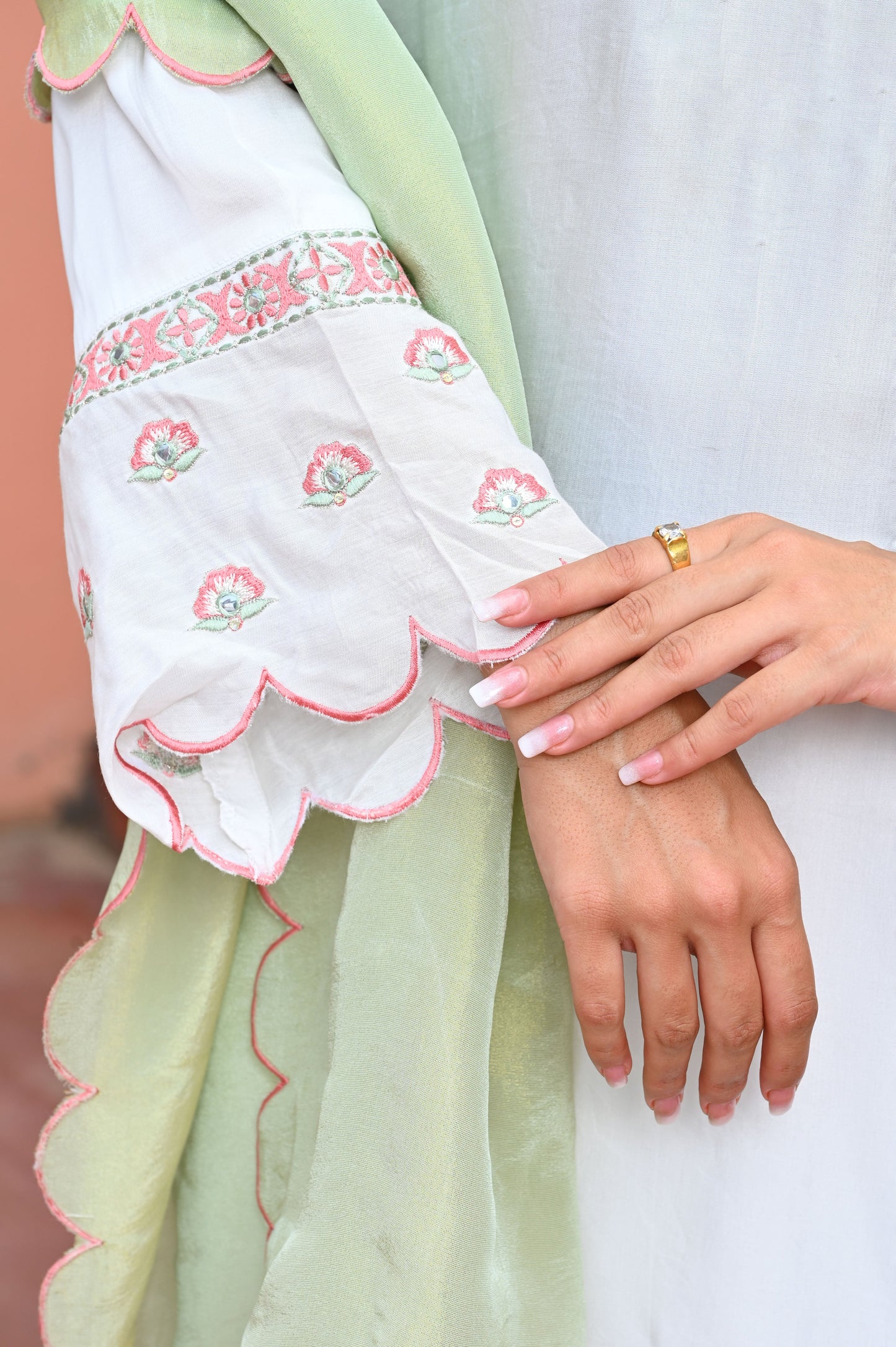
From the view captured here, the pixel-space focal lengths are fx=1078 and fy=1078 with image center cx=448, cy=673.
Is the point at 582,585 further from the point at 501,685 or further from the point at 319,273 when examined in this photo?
the point at 319,273

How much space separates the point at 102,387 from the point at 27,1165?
1.22m

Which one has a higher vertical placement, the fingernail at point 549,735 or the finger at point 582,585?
the finger at point 582,585

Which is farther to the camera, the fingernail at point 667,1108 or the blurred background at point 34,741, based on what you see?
the blurred background at point 34,741

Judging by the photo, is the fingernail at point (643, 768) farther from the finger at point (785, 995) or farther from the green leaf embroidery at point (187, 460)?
the green leaf embroidery at point (187, 460)

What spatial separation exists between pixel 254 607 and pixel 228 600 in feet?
0.04

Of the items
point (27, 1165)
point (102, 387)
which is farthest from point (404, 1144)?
point (27, 1165)

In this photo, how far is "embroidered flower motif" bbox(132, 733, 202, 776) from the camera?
0.55 m

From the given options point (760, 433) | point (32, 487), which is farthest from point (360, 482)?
point (32, 487)

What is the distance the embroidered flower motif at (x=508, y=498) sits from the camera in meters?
0.52

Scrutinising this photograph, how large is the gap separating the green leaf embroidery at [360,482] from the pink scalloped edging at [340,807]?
11 centimetres

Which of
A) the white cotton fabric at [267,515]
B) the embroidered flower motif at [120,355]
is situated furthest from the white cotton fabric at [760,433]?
the embroidered flower motif at [120,355]

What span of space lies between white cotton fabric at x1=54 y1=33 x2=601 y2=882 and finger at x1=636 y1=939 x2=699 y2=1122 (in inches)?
5.4

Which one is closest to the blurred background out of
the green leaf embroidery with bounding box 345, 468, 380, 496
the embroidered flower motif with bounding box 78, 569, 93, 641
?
the embroidered flower motif with bounding box 78, 569, 93, 641

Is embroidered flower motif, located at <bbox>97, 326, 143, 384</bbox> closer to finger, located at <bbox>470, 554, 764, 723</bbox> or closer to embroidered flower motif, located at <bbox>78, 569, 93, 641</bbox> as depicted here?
embroidered flower motif, located at <bbox>78, 569, 93, 641</bbox>
